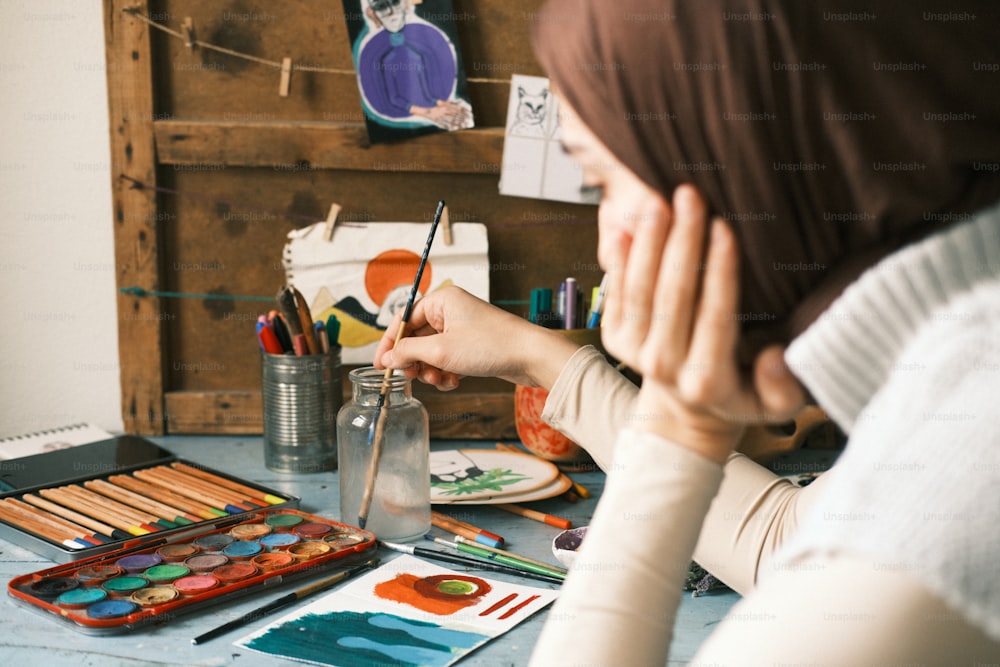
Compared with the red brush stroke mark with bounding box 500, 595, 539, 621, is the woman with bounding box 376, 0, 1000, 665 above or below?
above

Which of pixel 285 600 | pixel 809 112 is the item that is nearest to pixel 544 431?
pixel 285 600

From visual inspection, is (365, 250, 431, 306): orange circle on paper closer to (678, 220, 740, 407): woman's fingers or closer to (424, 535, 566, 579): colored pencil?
(424, 535, 566, 579): colored pencil

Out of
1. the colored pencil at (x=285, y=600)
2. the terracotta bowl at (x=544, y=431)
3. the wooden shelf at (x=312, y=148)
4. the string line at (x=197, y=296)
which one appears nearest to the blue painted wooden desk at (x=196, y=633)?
the colored pencil at (x=285, y=600)

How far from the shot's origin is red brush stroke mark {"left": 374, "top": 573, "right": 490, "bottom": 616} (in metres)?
0.91

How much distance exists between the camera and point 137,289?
151 cm

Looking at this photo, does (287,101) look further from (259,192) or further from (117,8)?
(117,8)

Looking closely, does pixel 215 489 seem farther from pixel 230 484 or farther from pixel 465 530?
pixel 465 530

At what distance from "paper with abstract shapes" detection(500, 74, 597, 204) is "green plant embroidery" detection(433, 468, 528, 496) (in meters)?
0.45

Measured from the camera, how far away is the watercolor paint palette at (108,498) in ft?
3.33

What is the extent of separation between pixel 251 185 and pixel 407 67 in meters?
0.30

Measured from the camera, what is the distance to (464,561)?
3.33ft

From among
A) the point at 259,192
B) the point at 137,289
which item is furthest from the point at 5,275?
the point at 259,192

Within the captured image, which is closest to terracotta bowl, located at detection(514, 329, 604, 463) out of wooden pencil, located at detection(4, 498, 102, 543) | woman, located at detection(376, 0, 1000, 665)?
wooden pencil, located at detection(4, 498, 102, 543)

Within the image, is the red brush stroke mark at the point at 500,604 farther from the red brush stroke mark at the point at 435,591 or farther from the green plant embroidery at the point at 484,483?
the green plant embroidery at the point at 484,483
